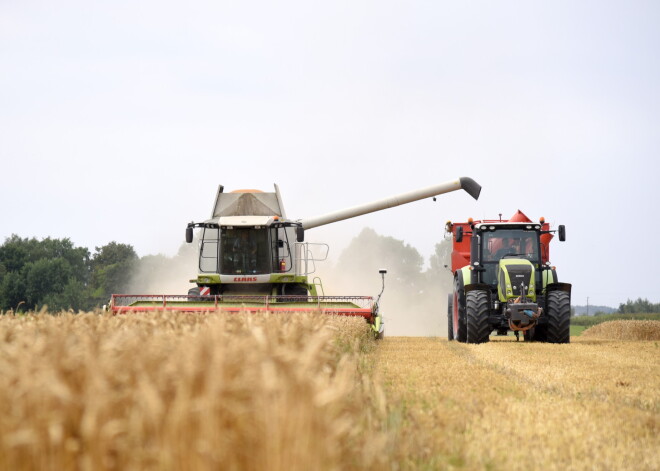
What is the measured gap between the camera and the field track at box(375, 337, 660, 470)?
481 centimetres

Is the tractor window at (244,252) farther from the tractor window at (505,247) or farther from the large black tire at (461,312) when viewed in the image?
the tractor window at (505,247)

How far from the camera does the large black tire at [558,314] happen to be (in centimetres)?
1617

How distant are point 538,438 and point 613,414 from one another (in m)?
1.33

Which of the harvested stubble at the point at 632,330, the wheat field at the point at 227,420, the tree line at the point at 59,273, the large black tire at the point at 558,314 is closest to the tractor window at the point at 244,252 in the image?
the large black tire at the point at 558,314

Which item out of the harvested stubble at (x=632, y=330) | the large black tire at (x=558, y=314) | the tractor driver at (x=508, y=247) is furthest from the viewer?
the harvested stubble at (x=632, y=330)

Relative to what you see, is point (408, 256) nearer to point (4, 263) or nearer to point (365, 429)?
point (4, 263)

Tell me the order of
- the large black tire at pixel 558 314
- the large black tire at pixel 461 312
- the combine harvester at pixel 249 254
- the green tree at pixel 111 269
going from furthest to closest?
the green tree at pixel 111 269 < the combine harvester at pixel 249 254 < the large black tire at pixel 461 312 < the large black tire at pixel 558 314

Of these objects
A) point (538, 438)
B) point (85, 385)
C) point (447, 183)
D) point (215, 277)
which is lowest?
point (538, 438)

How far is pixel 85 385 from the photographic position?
11.2 feet

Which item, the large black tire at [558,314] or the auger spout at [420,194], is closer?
the large black tire at [558,314]

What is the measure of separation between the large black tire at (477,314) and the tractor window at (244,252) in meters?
4.83

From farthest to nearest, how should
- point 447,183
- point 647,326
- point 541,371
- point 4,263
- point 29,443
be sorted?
point 4,263, point 447,183, point 647,326, point 541,371, point 29,443

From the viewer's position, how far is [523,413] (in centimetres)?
641

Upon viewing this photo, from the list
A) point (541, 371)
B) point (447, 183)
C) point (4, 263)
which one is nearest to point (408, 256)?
point (4, 263)
